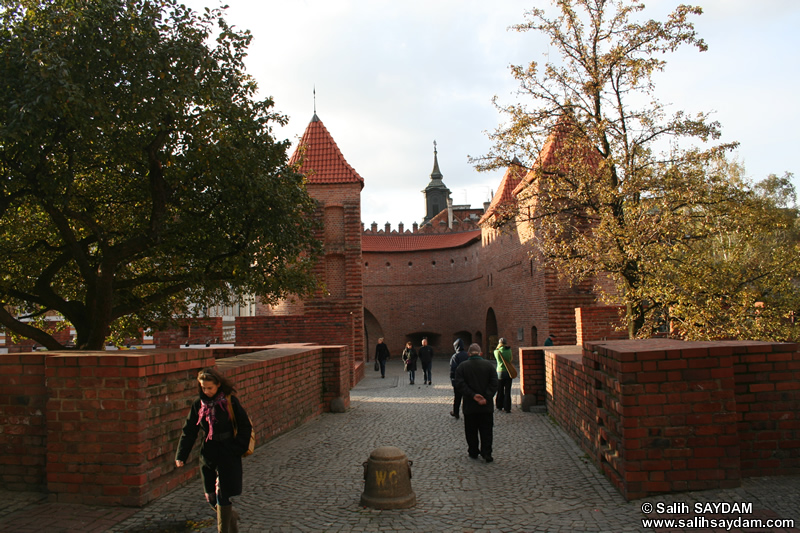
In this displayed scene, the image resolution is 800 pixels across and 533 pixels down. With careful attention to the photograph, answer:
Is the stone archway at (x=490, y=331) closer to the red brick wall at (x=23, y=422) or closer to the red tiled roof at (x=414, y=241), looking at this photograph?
the red tiled roof at (x=414, y=241)

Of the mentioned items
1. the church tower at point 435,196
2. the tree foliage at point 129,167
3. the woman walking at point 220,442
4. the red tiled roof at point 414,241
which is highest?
the church tower at point 435,196

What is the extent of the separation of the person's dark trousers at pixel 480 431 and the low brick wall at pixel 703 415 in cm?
204

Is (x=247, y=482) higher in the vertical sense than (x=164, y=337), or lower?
lower

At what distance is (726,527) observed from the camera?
4254 mm

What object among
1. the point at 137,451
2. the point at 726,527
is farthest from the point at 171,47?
the point at 726,527

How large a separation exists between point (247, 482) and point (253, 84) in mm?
7446

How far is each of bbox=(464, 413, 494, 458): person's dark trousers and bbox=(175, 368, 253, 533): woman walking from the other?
3.48 meters

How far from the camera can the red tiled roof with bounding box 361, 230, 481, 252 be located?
4212 centimetres

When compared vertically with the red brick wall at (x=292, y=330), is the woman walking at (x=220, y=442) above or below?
below

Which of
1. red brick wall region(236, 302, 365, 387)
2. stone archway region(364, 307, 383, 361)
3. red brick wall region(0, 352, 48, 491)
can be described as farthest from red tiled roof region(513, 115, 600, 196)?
stone archway region(364, 307, 383, 361)

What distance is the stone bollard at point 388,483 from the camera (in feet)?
17.4

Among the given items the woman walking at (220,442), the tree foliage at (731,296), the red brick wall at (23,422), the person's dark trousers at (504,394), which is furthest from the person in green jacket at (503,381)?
the red brick wall at (23,422)

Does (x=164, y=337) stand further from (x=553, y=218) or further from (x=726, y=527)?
(x=726, y=527)

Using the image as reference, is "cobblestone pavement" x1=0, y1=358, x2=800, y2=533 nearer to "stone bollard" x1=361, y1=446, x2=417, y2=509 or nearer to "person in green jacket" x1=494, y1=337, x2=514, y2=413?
"stone bollard" x1=361, y1=446, x2=417, y2=509
